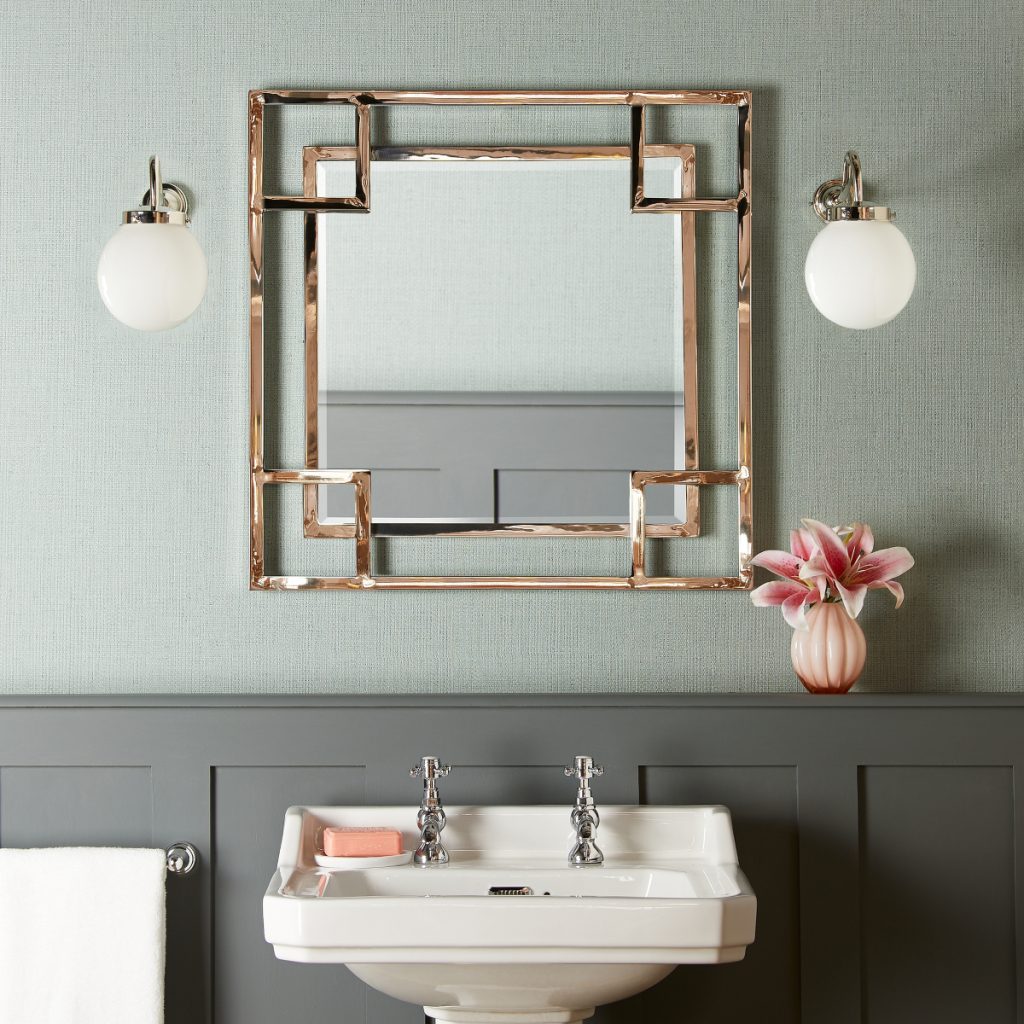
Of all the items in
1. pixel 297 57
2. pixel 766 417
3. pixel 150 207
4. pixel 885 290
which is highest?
pixel 297 57

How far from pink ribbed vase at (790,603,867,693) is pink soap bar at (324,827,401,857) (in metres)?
0.61

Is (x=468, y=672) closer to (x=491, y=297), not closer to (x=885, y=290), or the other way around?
(x=491, y=297)

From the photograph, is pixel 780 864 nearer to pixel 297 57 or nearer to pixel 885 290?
pixel 885 290

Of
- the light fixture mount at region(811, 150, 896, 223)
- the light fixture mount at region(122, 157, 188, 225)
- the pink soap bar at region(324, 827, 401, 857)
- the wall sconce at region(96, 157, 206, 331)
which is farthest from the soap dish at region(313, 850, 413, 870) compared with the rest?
the light fixture mount at region(811, 150, 896, 223)

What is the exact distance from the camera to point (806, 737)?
1591 mm

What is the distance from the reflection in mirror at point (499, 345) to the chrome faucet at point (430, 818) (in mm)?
365

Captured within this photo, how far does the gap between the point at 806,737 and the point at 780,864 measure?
0.18 m

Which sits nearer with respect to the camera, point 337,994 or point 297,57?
point 337,994

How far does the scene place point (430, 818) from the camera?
59.0 inches

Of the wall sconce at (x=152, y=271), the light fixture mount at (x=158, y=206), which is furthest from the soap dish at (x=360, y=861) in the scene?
the light fixture mount at (x=158, y=206)

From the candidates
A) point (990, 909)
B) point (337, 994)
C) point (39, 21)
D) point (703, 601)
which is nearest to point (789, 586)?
point (703, 601)

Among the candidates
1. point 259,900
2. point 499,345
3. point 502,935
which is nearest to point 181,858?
point 259,900

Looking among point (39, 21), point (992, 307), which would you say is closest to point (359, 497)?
point (39, 21)

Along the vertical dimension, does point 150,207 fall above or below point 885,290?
above
